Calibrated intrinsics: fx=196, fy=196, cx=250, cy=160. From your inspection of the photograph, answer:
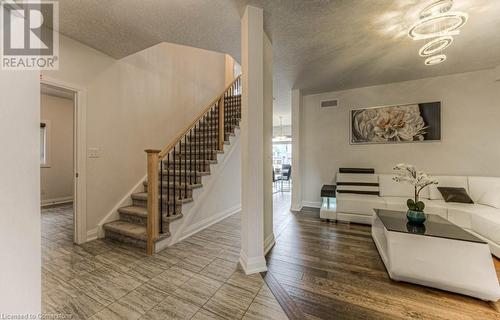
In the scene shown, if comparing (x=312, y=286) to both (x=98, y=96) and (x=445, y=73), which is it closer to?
(x=98, y=96)

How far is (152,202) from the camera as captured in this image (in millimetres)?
2473

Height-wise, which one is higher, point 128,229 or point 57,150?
point 57,150

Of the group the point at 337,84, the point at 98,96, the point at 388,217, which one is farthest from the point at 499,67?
the point at 98,96

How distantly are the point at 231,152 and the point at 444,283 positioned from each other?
129 inches

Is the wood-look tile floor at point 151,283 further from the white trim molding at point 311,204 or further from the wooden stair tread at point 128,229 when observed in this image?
the white trim molding at point 311,204

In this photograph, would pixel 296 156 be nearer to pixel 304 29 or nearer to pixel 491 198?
pixel 304 29

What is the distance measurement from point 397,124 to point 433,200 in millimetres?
1573

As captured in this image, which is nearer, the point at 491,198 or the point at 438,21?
the point at 438,21

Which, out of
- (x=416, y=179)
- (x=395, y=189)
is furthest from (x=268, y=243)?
(x=395, y=189)

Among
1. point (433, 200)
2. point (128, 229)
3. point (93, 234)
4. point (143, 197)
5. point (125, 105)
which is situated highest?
point (125, 105)

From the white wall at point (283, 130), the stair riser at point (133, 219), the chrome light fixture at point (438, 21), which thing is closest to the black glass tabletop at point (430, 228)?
the chrome light fixture at point (438, 21)

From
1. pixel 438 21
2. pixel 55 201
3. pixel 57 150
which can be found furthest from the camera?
pixel 57 150

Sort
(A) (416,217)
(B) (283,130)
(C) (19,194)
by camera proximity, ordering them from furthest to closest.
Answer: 1. (B) (283,130)
2. (A) (416,217)
3. (C) (19,194)

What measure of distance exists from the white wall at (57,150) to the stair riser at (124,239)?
3570 millimetres
